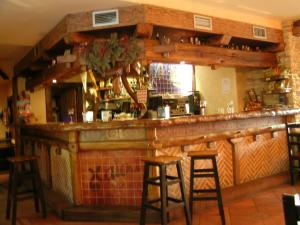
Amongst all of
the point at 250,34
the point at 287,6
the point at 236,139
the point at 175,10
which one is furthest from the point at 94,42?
the point at 287,6

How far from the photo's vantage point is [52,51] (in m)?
5.88

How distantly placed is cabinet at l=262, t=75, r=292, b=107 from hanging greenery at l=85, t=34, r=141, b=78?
3.31 meters

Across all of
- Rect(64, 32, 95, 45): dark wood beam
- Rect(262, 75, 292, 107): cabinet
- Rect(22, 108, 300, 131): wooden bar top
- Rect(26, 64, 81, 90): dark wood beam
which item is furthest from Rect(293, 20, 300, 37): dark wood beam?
Rect(26, 64, 81, 90): dark wood beam

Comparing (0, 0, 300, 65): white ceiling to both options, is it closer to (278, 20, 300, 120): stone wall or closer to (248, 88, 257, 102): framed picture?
(278, 20, 300, 120): stone wall

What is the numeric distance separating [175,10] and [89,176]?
2.61 meters

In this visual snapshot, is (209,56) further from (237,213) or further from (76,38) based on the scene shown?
(237,213)

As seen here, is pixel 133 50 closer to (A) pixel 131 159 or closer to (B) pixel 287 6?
(A) pixel 131 159

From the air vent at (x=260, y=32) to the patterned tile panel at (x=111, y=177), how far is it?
11.6ft

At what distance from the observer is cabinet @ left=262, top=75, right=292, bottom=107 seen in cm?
635

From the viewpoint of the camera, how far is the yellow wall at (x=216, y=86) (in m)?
7.22

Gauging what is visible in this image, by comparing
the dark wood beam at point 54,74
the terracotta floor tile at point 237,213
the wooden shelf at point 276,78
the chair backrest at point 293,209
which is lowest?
the terracotta floor tile at point 237,213

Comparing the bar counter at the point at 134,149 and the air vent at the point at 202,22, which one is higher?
the air vent at the point at 202,22

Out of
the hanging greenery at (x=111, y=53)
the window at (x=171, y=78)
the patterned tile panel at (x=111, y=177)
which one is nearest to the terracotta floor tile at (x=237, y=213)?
the patterned tile panel at (x=111, y=177)

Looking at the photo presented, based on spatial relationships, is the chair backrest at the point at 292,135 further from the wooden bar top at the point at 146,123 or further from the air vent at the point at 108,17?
the air vent at the point at 108,17
